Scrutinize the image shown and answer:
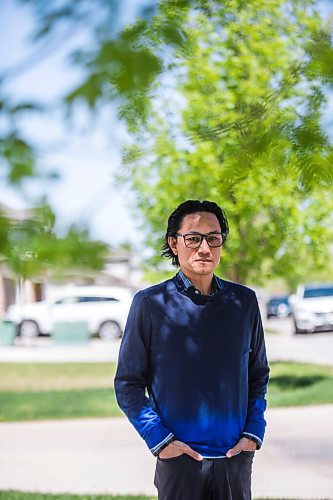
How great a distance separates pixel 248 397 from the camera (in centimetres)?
324

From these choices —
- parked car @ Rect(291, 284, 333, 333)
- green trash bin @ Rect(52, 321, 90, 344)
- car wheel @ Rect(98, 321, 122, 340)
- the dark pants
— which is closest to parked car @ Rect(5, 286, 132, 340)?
car wheel @ Rect(98, 321, 122, 340)

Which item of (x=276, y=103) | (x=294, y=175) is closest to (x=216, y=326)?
(x=294, y=175)

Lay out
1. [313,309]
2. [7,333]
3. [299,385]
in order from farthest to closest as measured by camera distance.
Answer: [313,309], [7,333], [299,385]

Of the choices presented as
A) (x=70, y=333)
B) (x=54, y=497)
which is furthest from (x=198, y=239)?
(x=70, y=333)

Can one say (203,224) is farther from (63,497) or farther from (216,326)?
(63,497)

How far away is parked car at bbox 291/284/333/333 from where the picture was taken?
26.1 m

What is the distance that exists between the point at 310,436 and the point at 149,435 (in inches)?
225

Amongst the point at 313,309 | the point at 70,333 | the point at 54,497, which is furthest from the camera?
the point at 313,309

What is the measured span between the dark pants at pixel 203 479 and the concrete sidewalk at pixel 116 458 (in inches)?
122

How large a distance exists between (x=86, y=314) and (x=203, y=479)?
24.7 metres

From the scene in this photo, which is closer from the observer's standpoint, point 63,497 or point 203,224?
point 203,224

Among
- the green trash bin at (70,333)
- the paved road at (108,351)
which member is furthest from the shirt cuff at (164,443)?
the green trash bin at (70,333)

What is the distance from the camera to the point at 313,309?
2628 cm

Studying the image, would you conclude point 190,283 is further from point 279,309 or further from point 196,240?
point 279,309
